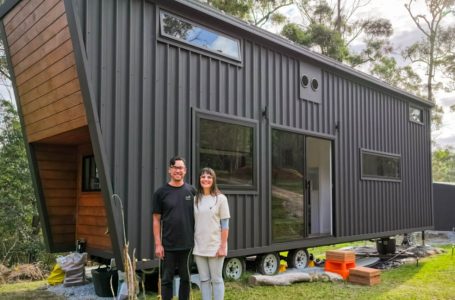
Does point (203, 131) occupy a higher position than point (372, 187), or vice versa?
point (203, 131)

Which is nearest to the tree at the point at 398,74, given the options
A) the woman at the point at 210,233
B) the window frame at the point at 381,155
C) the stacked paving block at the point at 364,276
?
the window frame at the point at 381,155

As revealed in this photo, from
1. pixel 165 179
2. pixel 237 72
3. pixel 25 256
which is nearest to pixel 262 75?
pixel 237 72

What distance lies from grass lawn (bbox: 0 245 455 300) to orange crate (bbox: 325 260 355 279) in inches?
12.4

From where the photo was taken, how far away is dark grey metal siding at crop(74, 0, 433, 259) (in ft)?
14.3

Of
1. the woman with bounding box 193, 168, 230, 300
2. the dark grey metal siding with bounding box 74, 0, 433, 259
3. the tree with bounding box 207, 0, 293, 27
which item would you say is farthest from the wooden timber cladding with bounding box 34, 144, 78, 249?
the tree with bounding box 207, 0, 293, 27

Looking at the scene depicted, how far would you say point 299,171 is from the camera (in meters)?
6.52

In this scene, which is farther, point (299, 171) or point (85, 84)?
point (299, 171)

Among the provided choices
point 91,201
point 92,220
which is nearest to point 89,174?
point 91,201

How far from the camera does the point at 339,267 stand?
6.23 m

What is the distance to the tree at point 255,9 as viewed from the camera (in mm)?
16594

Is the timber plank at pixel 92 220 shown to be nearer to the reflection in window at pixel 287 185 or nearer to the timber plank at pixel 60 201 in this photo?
the timber plank at pixel 60 201

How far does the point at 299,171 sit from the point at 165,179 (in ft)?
8.03

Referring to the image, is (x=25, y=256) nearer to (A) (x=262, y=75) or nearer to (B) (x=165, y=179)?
(B) (x=165, y=179)

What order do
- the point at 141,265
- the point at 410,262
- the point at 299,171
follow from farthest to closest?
the point at 410,262, the point at 299,171, the point at 141,265
